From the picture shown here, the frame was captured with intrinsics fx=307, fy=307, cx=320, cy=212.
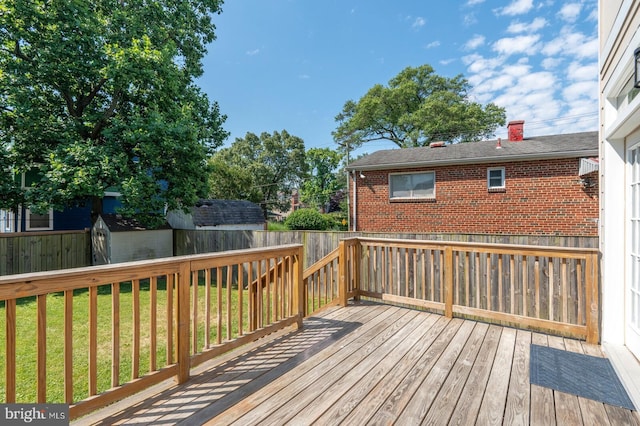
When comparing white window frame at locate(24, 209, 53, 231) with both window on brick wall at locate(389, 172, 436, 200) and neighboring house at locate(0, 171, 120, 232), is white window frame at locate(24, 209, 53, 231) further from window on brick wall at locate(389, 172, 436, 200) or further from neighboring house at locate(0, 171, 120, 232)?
window on brick wall at locate(389, 172, 436, 200)

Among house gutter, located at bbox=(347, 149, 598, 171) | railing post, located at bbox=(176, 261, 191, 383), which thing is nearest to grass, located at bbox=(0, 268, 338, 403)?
railing post, located at bbox=(176, 261, 191, 383)

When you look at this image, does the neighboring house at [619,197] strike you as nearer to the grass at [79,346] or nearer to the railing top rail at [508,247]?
the railing top rail at [508,247]

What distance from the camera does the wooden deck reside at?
192 centimetres

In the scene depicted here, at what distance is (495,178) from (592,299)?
735cm

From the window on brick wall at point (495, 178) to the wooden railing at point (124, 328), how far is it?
8.31m

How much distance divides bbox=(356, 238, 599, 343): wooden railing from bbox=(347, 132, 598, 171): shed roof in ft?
17.2

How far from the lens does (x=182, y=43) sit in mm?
11109

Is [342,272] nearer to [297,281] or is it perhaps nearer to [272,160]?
[297,281]

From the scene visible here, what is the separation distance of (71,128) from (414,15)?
534 inches

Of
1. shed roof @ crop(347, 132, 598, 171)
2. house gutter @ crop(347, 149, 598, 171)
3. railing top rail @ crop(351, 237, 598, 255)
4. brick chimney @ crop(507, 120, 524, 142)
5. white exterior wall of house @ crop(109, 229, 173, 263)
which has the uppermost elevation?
brick chimney @ crop(507, 120, 524, 142)

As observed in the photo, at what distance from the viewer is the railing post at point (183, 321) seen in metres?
2.29

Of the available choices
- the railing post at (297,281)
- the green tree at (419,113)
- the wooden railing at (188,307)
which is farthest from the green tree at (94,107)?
the green tree at (419,113)

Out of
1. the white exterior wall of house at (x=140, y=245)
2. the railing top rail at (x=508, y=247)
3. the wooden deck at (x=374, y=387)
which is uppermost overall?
the railing top rail at (x=508, y=247)

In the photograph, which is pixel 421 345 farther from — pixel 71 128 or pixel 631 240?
pixel 71 128
